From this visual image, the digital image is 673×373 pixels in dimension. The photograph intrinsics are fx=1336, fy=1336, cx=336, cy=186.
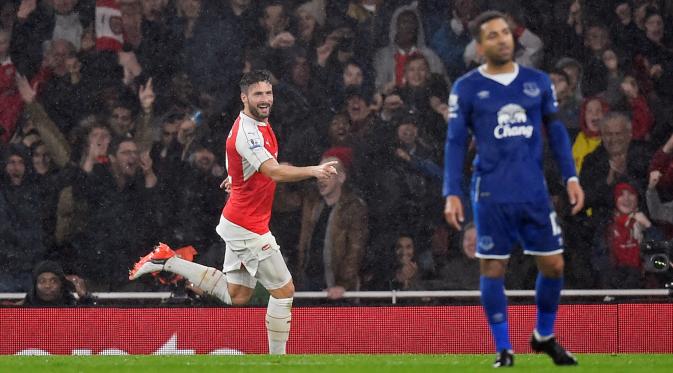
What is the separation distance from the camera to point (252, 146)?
8984 millimetres

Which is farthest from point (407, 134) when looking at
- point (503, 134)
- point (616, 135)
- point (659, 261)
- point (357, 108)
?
point (503, 134)

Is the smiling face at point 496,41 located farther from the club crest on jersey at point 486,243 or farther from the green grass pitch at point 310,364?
the green grass pitch at point 310,364

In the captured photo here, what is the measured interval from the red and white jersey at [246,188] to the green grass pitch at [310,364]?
101cm

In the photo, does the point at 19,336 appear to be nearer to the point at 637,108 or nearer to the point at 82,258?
the point at 82,258

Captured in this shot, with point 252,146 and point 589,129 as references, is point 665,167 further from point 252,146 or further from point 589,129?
point 252,146

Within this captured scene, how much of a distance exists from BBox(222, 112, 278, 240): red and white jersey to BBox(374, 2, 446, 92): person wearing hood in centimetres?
338

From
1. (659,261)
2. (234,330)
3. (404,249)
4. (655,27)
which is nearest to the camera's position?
(659,261)

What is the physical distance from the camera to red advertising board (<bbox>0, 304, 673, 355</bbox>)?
1164 centimetres

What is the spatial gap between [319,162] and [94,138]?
2141mm

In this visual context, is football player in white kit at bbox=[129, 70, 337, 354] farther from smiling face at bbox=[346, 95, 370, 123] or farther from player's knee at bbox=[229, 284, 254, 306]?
smiling face at bbox=[346, 95, 370, 123]

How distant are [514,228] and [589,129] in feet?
18.7

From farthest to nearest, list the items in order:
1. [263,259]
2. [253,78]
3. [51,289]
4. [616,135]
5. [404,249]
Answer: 1. [616,135]
2. [404,249]
3. [51,289]
4. [263,259]
5. [253,78]

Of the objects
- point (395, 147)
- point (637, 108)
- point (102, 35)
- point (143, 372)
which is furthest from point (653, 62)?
point (143, 372)

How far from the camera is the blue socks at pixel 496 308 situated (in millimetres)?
6980
